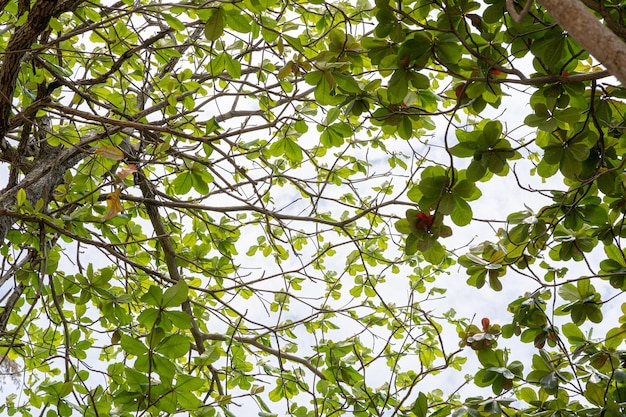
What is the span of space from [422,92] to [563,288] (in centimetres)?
78

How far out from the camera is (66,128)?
2346mm

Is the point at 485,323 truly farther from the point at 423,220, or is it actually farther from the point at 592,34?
the point at 592,34

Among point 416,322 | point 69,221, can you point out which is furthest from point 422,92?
point 416,322

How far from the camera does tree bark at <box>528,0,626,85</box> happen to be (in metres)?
0.54

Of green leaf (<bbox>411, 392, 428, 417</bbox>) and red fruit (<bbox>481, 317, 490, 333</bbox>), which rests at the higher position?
red fruit (<bbox>481, 317, 490, 333</bbox>)

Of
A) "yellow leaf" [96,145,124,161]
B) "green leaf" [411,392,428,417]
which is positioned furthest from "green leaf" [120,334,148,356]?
"green leaf" [411,392,428,417]

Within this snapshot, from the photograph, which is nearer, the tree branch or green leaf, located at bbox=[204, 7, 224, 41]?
the tree branch

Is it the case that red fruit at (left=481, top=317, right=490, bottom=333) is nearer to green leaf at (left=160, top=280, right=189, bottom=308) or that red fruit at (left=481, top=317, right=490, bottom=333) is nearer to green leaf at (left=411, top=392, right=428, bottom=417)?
green leaf at (left=411, top=392, right=428, bottom=417)

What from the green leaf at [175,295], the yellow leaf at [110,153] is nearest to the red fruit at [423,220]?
the green leaf at [175,295]

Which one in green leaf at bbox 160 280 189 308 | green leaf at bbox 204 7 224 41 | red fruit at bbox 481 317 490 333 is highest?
green leaf at bbox 204 7 224 41

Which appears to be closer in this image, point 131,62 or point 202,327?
point 131,62

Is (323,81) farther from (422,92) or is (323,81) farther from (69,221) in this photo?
(69,221)

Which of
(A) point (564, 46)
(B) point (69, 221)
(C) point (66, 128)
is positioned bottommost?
(A) point (564, 46)

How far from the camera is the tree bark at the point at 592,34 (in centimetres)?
54
